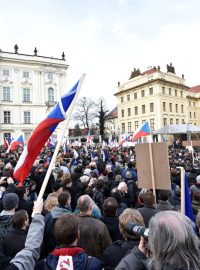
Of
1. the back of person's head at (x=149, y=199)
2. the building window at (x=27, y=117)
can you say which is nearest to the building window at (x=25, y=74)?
the building window at (x=27, y=117)

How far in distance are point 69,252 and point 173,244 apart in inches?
38.2

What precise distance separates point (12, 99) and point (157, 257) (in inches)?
2056

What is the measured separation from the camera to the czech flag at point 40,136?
426cm

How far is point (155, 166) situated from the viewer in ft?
14.8

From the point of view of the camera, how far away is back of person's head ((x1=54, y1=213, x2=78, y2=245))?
231 cm

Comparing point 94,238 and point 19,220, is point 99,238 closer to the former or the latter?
point 94,238

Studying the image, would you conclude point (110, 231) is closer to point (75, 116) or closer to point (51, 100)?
point (51, 100)

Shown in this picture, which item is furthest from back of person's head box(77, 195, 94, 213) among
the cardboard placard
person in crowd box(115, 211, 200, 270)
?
person in crowd box(115, 211, 200, 270)

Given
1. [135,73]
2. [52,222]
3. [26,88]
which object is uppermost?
[135,73]

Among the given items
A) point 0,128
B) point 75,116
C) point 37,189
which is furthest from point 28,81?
point 37,189

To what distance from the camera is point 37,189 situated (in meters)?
7.96

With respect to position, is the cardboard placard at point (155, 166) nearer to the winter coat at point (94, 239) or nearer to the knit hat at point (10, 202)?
the winter coat at point (94, 239)

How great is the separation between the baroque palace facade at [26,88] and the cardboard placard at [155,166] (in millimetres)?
47285

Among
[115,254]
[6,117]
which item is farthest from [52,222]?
[6,117]
